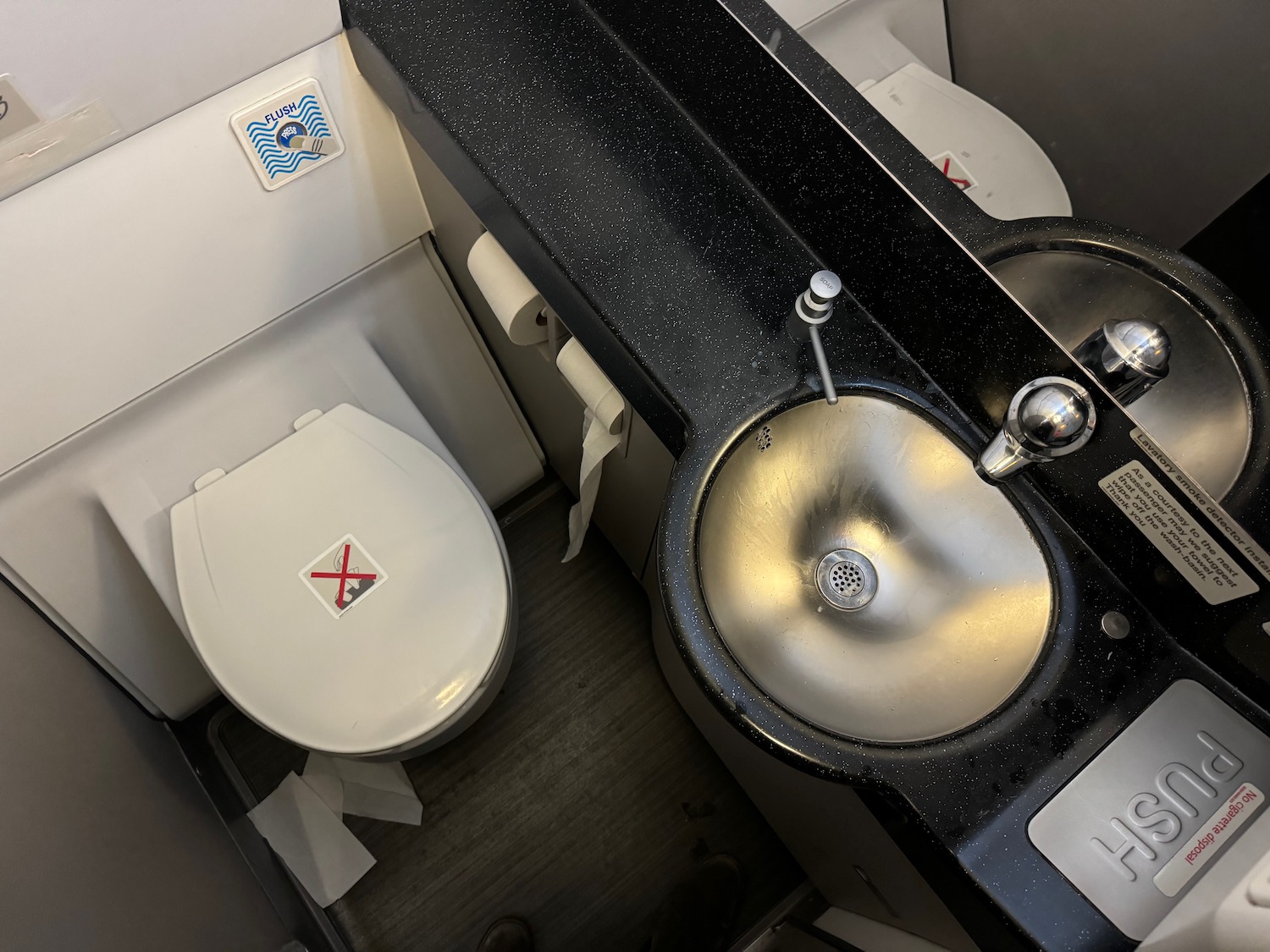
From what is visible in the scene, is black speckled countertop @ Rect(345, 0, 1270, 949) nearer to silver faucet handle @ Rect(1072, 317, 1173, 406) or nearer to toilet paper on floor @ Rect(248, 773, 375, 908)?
silver faucet handle @ Rect(1072, 317, 1173, 406)

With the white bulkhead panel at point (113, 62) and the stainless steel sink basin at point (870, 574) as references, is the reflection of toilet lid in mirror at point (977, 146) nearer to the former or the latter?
the stainless steel sink basin at point (870, 574)

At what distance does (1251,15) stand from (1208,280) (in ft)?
0.81

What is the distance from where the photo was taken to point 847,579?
0.87 meters

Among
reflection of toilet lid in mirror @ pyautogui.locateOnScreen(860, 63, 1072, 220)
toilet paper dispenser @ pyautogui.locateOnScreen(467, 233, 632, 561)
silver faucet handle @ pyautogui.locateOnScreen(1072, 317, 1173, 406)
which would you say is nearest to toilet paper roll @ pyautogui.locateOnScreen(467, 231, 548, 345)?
toilet paper dispenser @ pyautogui.locateOnScreen(467, 233, 632, 561)

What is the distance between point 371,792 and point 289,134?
1.06 meters

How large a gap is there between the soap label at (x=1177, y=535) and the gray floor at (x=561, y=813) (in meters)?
0.93

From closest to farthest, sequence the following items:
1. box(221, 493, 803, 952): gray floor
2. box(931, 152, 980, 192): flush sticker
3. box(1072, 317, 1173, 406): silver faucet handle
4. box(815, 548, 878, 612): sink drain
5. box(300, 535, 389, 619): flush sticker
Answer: box(1072, 317, 1173, 406): silver faucet handle → box(931, 152, 980, 192): flush sticker → box(815, 548, 878, 612): sink drain → box(300, 535, 389, 619): flush sticker → box(221, 493, 803, 952): gray floor

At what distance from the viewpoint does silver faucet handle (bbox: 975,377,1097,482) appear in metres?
0.67

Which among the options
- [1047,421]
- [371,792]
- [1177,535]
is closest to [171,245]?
[371,792]

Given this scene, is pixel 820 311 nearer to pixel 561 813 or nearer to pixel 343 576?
pixel 343 576

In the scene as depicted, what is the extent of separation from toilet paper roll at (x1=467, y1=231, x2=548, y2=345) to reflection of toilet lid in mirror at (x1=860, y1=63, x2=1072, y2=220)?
18.7 inches

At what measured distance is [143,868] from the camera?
3.40 feet

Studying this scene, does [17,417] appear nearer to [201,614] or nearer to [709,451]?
[201,614]

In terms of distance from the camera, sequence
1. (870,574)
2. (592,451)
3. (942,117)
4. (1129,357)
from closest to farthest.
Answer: (1129,357)
(942,117)
(870,574)
(592,451)
